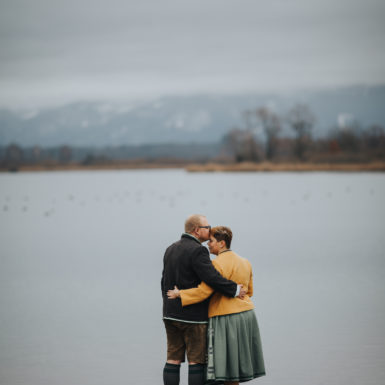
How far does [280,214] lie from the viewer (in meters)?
21.2

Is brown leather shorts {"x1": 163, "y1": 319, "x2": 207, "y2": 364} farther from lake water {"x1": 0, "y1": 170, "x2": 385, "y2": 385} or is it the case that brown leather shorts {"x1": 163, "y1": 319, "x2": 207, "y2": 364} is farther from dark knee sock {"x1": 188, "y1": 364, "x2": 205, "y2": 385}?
lake water {"x1": 0, "y1": 170, "x2": 385, "y2": 385}

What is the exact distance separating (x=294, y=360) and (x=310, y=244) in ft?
26.8

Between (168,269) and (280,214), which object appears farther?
(280,214)

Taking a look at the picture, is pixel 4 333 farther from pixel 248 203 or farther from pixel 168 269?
pixel 248 203

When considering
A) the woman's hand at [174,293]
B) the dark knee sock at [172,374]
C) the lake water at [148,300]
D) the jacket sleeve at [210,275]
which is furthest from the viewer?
the lake water at [148,300]

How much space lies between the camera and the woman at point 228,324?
4.11 metres

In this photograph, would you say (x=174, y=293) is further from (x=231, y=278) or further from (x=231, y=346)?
(x=231, y=346)

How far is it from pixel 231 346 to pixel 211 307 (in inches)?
11.1

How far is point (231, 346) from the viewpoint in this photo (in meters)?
4.10

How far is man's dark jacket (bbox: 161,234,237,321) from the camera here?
4.06 m

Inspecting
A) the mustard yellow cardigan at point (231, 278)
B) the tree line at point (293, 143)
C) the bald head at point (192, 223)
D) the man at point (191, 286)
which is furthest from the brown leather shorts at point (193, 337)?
the tree line at point (293, 143)

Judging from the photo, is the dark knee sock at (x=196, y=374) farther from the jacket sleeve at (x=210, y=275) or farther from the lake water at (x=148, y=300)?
→ the lake water at (x=148, y=300)

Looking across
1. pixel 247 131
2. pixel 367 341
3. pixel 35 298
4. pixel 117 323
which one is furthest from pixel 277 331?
pixel 247 131

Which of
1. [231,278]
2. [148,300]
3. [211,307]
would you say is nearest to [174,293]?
[211,307]
